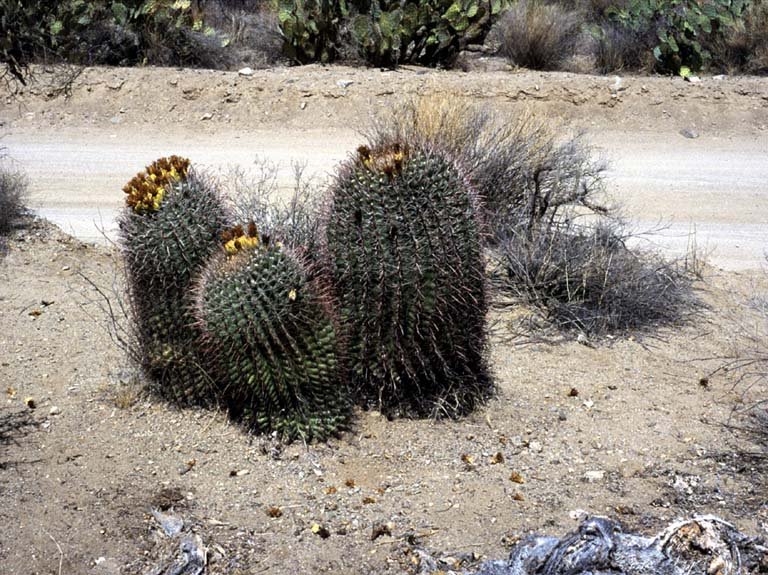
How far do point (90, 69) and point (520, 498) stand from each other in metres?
12.3

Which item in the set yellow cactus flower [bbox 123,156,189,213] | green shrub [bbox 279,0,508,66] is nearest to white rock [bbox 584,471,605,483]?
yellow cactus flower [bbox 123,156,189,213]

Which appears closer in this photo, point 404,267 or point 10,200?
point 404,267

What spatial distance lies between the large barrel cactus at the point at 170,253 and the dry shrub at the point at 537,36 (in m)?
11.8

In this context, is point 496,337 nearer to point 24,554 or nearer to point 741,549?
point 741,549

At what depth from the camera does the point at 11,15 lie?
971cm

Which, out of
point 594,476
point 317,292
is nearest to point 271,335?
point 317,292

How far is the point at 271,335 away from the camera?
4281 mm

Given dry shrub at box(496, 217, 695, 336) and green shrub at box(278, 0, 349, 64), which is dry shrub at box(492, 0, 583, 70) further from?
dry shrub at box(496, 217, 695, 336)

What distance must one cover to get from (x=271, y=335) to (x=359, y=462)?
78 cm

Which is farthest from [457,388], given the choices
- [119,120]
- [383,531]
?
[119,120]

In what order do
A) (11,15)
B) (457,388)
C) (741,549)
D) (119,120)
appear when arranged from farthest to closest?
(119,120) → (11,15) → (457,388) → (741,549)

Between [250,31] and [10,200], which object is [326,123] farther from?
[10,200]

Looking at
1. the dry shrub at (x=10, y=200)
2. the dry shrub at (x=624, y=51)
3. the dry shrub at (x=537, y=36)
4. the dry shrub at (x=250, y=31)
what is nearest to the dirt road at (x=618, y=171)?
the dry shrub at (x=10, y=200)

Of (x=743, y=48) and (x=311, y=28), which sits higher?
(x=311, y=28)
